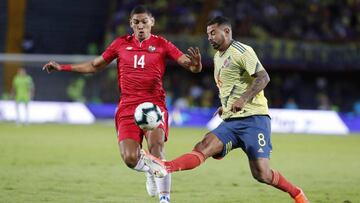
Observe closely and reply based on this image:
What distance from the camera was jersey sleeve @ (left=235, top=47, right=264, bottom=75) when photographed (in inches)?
347

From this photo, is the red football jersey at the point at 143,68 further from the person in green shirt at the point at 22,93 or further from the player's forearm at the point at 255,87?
the person in green shirt at the point at 22,93

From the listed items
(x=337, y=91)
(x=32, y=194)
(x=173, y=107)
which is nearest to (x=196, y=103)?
(x=173, y=107)

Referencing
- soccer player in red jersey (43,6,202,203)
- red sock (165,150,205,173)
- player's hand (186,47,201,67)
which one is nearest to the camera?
red sock (165,150,205,173)

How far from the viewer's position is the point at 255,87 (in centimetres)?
869

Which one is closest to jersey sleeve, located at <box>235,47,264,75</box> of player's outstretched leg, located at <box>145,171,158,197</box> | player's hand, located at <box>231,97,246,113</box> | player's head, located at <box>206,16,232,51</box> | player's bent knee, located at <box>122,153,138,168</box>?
player's head, located at <box>206,16,232,51</box>

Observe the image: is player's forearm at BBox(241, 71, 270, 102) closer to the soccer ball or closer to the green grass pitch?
the soccer ball

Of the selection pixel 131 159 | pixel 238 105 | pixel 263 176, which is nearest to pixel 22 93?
pixel 131 159

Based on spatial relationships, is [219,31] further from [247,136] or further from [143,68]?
[247,136]

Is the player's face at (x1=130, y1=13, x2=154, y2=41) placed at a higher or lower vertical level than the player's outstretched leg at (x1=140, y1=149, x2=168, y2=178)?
higher

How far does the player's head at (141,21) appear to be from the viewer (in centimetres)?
947

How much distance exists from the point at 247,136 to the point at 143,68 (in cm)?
159

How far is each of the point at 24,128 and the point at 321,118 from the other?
35.9 ft

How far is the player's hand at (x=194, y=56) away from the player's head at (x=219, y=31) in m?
0.22

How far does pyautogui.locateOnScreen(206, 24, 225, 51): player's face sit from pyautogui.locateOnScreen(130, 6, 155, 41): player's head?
0.92m
